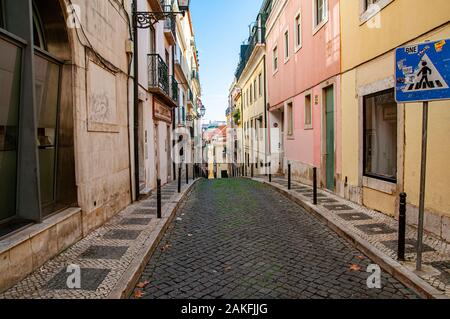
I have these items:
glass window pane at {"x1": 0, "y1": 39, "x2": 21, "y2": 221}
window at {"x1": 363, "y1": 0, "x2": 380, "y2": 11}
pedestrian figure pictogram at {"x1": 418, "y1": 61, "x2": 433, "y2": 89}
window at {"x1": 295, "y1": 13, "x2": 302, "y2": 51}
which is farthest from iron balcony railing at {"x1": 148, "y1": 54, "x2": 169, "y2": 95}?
pedestrian figure pictogram at {"x1": 418, "y1": 61, "x2": 433, "y2": 89}

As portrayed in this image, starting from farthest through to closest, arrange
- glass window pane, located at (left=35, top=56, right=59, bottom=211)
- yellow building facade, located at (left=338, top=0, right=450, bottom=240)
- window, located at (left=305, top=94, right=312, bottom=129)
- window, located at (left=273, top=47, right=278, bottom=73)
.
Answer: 1. window, located at (left=273, top=47, right=278, bottom=73)
2. window, located at (left=305, top=94, right=312, bottom=129)
3. yellow building facade, located at (left=338, top=0, right=450, bottom=240)
4. glass window pane, located at (left=35, top=56, right=59, bottom=211)

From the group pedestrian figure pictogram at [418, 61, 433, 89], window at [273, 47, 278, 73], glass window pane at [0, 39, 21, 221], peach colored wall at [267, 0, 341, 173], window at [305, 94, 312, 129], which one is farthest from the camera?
window at [273, 47, 278, 73]

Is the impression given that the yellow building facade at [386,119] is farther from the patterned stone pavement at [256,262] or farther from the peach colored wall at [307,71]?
the patterned stone pavement at [256,262]

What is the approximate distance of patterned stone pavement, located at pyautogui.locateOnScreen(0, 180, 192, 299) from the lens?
3.95 m

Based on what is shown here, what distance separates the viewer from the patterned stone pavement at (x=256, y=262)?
423 cm

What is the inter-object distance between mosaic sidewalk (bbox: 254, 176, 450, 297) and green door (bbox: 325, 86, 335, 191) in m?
A: 1.61

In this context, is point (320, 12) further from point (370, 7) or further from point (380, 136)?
point (380, 136)

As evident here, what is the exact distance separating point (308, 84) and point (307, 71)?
1.57ft

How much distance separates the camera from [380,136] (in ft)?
27.5

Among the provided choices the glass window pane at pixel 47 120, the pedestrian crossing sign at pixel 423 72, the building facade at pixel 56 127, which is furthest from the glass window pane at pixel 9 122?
the pedestrian crossing sign at pixel 423 72

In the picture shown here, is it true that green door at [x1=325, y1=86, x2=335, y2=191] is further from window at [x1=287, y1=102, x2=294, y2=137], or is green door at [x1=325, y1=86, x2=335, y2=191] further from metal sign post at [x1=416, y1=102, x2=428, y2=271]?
metal sign post at [x1=416, y1=102, x2=428, y2=271]

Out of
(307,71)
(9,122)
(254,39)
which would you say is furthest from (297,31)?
(9,122)
